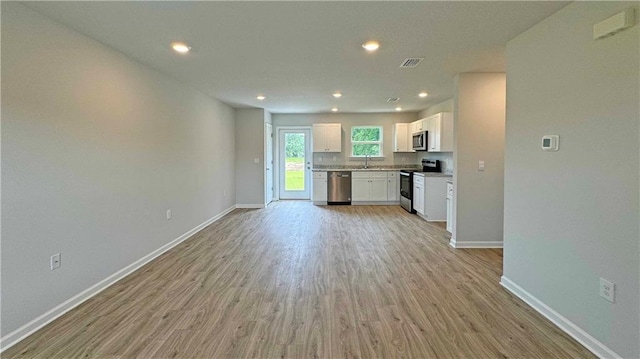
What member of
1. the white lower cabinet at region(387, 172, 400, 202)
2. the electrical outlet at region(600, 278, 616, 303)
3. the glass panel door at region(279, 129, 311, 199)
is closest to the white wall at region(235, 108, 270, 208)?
the glass panel door at region(279, 129, 311, 199)

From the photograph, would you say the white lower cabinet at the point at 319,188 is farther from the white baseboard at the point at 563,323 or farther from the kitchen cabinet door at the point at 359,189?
the white baseboard at the point at 563,323

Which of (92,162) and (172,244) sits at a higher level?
(92,162)

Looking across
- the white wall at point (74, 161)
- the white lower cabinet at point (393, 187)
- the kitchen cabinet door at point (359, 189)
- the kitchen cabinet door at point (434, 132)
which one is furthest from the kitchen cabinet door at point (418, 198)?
the white wall at point (74, 161)

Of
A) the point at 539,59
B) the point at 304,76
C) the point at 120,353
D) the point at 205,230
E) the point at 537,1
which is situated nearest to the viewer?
the point at 120,353

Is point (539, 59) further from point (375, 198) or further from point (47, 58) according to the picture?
point (375, 198)

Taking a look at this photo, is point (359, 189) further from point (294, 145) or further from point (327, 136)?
point (294, 145)

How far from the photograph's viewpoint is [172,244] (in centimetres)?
462

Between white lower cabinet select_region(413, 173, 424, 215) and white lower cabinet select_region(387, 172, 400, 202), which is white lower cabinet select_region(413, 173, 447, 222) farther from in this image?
white lower cabinet select_region(387, 172, 400, 202)

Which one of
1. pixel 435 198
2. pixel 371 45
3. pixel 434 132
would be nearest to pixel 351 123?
pixel 434 132

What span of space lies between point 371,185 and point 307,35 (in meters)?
5.69

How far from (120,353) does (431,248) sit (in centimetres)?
365

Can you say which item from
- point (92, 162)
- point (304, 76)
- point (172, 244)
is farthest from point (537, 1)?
point (172, 244)

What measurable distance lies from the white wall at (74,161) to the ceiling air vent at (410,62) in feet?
9.87

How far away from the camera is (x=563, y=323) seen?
96.1 inches
